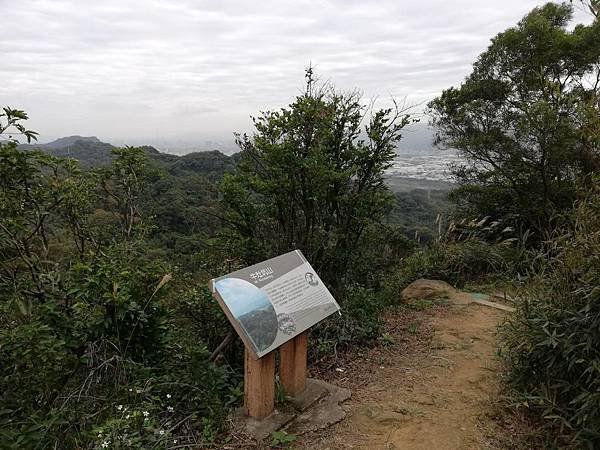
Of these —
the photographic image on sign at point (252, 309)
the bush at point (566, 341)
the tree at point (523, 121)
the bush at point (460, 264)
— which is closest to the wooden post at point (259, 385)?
the photographic image on sign at point (252, 309)

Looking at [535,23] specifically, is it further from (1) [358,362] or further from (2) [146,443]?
(2) [146,443]

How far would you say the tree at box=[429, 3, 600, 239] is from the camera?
721 centimetres

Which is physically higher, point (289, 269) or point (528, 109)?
point (528, 109)

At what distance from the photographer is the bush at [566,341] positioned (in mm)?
2449

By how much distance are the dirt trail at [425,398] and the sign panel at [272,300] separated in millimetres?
712

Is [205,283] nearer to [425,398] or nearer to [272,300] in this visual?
[272,300]

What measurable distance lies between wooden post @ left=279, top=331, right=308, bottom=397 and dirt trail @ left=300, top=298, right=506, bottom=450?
1.31 feet

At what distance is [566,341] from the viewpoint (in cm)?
258

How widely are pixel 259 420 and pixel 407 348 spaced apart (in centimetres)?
203

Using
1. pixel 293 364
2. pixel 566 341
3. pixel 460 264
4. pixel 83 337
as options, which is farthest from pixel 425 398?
pixel 460 264

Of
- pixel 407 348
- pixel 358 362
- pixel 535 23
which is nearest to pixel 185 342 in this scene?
pixel 358 362

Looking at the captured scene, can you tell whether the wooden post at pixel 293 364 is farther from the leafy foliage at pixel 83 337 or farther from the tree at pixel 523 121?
the tree at pixel 523 121

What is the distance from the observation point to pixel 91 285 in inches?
112

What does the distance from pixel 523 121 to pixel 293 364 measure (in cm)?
610
